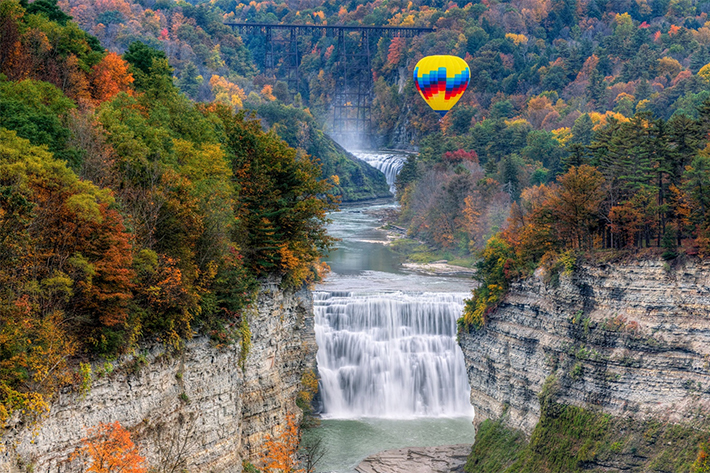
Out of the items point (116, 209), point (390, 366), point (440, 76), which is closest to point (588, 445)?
point (390, 366)

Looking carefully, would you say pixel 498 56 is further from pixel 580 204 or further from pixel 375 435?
pixel 580 204

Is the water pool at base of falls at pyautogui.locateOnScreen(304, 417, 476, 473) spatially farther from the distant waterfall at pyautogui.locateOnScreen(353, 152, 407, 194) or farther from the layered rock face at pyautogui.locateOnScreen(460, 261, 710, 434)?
the distant waterfall at pyautogui.locateOnScreen(353, 152, 407, 194)

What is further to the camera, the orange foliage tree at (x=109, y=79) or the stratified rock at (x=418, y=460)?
the stratified rock at (x=418, y=460)

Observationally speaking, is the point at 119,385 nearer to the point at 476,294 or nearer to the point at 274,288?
the point at 274,288

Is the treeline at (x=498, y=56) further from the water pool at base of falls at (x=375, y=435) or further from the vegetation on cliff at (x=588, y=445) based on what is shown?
the vegetation on cliff at (x=588, y=445)

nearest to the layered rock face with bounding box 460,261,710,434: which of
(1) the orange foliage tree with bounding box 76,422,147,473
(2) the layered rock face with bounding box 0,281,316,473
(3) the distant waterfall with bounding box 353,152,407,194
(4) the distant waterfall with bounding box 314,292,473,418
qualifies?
(4) the distant waterfall with bounding box 314,292,473,418

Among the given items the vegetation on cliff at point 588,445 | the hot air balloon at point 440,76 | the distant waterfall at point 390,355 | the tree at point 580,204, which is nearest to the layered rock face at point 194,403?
the vegetation on cliff at point 588,445
